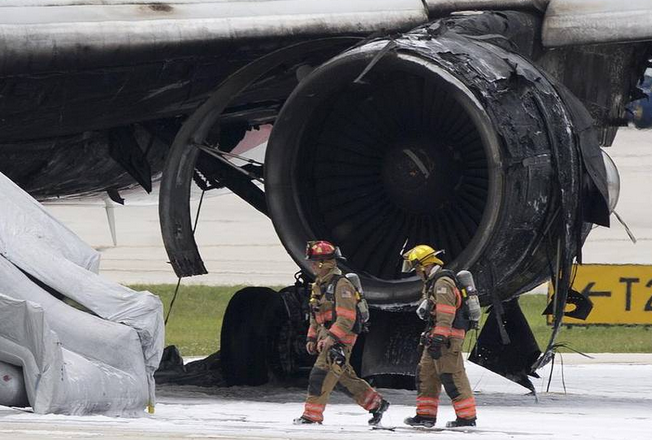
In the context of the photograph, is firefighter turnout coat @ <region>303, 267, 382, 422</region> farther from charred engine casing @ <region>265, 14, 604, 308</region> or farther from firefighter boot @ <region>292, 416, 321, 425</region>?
charred engine casing @ <region>265, 14, 604, 308</region>

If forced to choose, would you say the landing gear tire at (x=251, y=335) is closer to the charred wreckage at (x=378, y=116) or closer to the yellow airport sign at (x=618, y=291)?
the charred wreckage at (x=378, y=116)

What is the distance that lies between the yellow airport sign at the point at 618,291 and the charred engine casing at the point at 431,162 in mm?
9008

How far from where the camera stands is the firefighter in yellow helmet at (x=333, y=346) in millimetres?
10703

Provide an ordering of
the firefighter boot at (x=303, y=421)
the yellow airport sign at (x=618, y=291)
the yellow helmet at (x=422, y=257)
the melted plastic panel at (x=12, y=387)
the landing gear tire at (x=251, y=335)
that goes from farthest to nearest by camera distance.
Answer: the yellow airport sign at (x=618, y=291), the landing gear tire at (x=251, y=335), the yellow helmet at (x=422, y=257), the firefighter boot at (x=303, y=421), the melted plastic panel at (x=12, y=387)

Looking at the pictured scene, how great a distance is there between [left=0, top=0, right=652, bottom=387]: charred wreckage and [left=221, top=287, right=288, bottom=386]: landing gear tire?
0.02 metres

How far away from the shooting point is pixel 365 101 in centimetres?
1289

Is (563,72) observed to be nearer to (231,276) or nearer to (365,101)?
(365,101)

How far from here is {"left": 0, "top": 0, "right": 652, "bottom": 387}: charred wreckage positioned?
38.5 feet

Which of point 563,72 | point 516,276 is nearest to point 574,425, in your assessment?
point 516,276

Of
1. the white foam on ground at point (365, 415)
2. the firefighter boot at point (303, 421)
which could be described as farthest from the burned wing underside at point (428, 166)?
the firefighter boot at point (303, 421)

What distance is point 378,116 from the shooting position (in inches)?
508

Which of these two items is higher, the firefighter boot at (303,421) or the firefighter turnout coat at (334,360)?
the firefighter turnout coat at (334,360)

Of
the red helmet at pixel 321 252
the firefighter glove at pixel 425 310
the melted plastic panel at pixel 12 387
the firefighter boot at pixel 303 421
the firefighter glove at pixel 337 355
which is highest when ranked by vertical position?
the red helmet at pixel 321 252

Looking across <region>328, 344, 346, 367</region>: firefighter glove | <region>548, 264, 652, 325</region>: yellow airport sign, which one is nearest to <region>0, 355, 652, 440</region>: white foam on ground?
<region>328, 344, 346, 367</region>: firefighter glove
